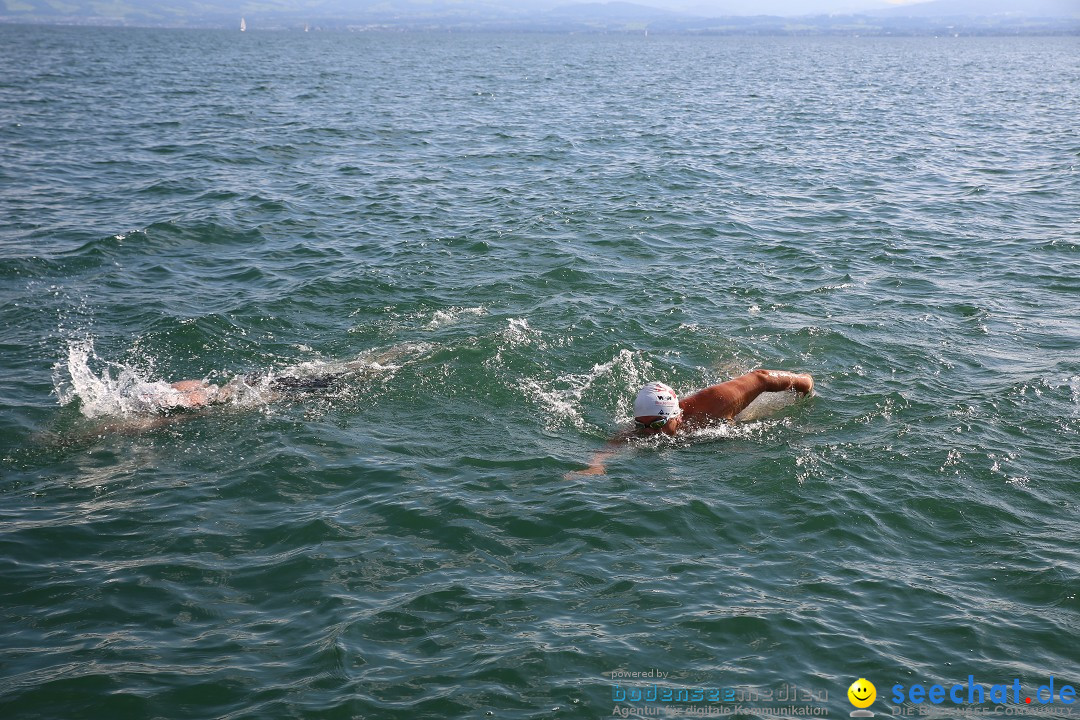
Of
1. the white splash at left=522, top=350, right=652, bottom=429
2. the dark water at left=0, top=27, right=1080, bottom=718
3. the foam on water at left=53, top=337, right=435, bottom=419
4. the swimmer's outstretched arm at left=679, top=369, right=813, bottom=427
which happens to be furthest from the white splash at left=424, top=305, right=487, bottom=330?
the swimmer's outstretched arm at left=679, top=369, right=813, bottom=427

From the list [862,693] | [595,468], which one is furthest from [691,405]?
[862,693]

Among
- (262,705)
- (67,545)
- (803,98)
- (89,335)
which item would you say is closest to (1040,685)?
(262,705)

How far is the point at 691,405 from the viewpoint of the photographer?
37.2ft

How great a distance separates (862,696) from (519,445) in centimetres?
534

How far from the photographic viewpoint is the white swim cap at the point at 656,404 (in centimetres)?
1098

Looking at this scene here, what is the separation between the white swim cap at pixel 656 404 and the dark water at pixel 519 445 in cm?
57

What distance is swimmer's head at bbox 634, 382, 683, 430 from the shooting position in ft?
36.1

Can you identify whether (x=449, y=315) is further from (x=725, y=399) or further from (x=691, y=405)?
(x=725, y=399)

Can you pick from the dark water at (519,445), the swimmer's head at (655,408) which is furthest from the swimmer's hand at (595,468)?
the swimmer's head at (655,408)

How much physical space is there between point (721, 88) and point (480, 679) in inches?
2288

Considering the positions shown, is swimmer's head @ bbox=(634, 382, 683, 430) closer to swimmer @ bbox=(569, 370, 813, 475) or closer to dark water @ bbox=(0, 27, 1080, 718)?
swimmer @ bbox=(569, 370, 813, 475)

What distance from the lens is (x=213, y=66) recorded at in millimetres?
72125

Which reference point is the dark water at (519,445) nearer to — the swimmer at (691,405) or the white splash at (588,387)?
the white splash at (588,387)

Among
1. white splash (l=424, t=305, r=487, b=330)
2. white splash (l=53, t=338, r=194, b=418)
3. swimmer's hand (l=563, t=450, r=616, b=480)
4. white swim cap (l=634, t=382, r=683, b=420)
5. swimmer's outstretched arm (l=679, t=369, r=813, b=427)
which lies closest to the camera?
swimmer's hand (l=563, t=450, r=616, b=480)
